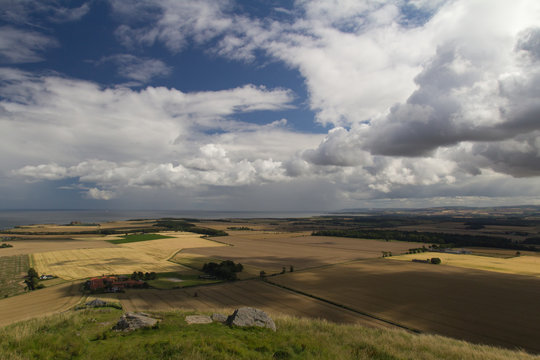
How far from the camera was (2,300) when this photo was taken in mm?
43812

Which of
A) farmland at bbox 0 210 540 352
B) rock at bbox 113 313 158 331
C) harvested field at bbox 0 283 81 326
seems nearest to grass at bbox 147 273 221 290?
farmland at bbox 0 210 540 352

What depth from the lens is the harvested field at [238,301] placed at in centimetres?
3666

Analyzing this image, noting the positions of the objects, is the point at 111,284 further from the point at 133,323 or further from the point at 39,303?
the point at 133,323

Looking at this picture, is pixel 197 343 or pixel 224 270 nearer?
pixel 197 343

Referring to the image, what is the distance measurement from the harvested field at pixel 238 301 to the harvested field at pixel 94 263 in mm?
20675

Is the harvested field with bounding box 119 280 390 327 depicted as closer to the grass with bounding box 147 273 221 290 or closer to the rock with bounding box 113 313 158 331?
→ the grass with bounding box 147 273 221 290

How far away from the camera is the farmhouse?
46.8 m

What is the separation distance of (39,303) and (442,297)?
62.0 m

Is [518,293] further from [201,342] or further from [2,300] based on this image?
[2,300]

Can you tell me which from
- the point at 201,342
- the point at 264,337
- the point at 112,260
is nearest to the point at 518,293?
the point at 264,337

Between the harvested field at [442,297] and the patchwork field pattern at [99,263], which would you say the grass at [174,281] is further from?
the harvested field at [442,297]

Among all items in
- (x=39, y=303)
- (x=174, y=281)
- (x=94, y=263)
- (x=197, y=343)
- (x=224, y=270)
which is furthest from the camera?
(x=94, y=263)

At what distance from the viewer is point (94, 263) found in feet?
237

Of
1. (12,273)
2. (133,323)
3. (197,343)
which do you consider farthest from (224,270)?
(12,273)
